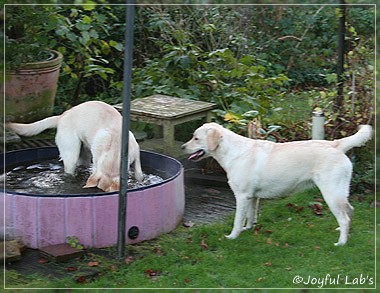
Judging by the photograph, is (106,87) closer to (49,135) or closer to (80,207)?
(49,135)

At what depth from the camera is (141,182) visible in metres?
5.65

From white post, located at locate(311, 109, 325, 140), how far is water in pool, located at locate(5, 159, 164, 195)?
1.59 meters

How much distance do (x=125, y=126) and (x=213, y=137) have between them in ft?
3.41

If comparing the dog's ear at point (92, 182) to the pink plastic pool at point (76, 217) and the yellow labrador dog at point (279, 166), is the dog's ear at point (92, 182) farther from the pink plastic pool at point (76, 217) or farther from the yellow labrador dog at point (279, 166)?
the yellow labrador dog at point (279, 166)

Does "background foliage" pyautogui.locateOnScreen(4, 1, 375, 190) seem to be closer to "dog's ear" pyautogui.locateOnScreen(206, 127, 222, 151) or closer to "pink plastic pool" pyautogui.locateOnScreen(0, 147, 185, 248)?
"dog's ear" pyautogui.locateOnScreen(206, 127, 222, 151)

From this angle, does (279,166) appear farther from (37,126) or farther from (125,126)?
(37,126)

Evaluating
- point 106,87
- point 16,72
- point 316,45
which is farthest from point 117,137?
point 316,45

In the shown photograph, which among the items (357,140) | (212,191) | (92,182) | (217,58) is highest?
(217,58)

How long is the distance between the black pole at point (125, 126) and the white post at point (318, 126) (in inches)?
99.4

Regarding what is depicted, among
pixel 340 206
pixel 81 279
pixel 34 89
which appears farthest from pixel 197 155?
pixel 34 89

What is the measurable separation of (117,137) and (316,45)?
617 cm

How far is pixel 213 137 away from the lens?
200 inches

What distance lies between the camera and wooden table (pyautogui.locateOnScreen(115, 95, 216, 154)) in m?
6.58

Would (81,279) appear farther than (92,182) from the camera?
No
